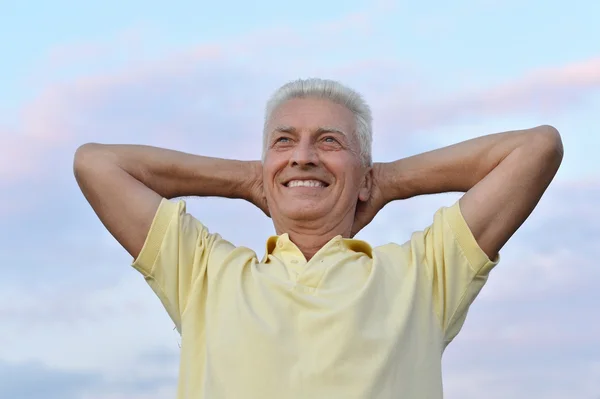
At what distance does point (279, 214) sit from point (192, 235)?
0.43 meters

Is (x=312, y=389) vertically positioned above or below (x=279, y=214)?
below

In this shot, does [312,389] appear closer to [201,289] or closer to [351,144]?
[201,289]

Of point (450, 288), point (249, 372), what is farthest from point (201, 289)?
point (450, 288)

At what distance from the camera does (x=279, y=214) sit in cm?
433

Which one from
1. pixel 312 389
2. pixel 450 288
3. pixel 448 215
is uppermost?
pixel 448 215

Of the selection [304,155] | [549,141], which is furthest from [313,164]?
[549,141]

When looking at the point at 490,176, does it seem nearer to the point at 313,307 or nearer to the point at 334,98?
the point at 334,98

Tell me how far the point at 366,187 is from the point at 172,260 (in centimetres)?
102

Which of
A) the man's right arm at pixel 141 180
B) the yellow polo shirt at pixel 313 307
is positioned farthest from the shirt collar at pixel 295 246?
the man's right arm at pixel 141 180

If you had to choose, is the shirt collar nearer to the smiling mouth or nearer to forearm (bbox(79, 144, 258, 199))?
the smiling mouth

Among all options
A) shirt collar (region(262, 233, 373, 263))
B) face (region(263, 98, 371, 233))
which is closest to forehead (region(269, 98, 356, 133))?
face (region(263, 98, 371, 233))

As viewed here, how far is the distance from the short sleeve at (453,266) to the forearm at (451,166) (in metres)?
0.33

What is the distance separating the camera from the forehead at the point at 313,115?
14.1 feet

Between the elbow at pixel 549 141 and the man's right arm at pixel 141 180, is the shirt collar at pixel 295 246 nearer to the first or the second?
the man's right arm at pixel 141 180
